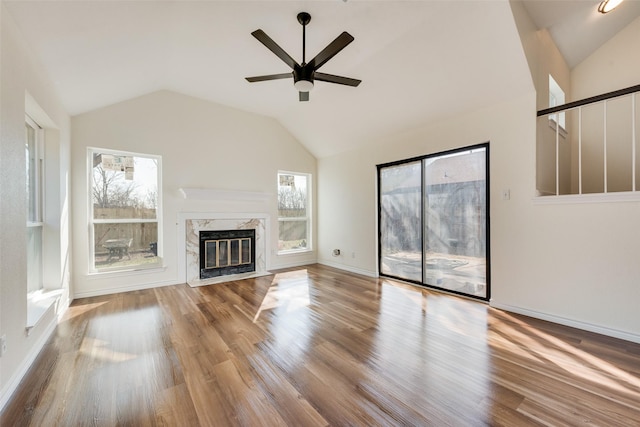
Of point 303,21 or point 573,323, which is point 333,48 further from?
point 573,323

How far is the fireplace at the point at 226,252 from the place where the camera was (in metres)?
4.71

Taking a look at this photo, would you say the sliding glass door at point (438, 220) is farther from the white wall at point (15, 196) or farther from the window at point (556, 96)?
the white wall at point (15, 196)

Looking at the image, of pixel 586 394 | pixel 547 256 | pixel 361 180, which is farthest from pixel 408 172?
pixel 586 394

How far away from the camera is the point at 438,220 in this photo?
13.1 ft

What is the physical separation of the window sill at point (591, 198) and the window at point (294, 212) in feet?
13.9

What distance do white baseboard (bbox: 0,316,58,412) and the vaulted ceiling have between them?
2.52m

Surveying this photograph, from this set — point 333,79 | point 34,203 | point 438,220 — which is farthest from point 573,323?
point 34,203

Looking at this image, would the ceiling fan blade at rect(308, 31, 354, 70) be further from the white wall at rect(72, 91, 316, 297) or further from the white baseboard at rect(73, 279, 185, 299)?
the white baseboard at rect(73, 279, 185, 299)

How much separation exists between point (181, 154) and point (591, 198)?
5.51 m

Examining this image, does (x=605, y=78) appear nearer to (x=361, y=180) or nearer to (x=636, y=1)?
(x=636, y=1)

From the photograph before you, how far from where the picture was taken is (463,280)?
12.3 ft

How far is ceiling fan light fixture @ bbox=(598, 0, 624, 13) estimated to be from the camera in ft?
10.0

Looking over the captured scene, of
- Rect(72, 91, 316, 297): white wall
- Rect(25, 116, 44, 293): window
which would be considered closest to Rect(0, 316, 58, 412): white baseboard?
Rect(25, 116, 44, 293): window

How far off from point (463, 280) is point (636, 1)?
415cm
